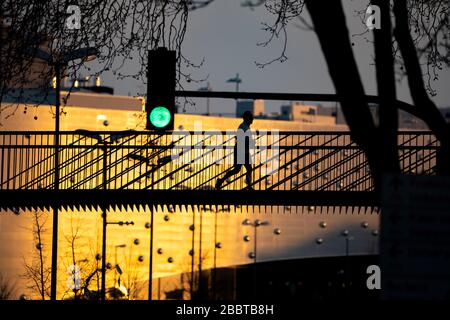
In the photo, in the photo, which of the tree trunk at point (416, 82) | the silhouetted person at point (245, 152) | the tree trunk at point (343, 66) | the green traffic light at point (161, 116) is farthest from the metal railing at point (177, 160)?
the tree trunk at point (343, 66)

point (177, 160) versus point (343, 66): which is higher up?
point (177, 160)

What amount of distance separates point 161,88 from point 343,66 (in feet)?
6.72

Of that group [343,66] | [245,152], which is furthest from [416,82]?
[245,152]

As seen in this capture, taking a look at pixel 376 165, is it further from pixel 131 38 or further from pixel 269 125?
pixel 269 125

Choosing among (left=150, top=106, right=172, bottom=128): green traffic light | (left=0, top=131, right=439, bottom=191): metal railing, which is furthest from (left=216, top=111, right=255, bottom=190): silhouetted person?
(left=150, top=106, right=172, bottom=128): green traffic light

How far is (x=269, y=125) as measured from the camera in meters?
97.8

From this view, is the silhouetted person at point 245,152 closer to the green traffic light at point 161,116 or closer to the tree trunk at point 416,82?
the tree trunk at point 416,82

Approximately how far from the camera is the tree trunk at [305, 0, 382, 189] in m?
15.2

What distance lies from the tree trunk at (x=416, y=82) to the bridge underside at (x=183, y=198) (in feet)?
43.3

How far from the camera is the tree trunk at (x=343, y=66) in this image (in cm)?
1516

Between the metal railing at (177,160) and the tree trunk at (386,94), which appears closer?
the tree trunk at (386,94)

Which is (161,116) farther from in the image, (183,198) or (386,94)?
(183,198)

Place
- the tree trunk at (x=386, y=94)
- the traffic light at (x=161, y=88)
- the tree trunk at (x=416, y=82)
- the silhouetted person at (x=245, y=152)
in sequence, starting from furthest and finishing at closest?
the silhouetted person at (x=245, y=152) → the tree trunk at (x=416, y=82) → the traffic light at (x=161, y=88) → the tree trunk at (x=386, y=94)

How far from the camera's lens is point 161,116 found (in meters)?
16.0
